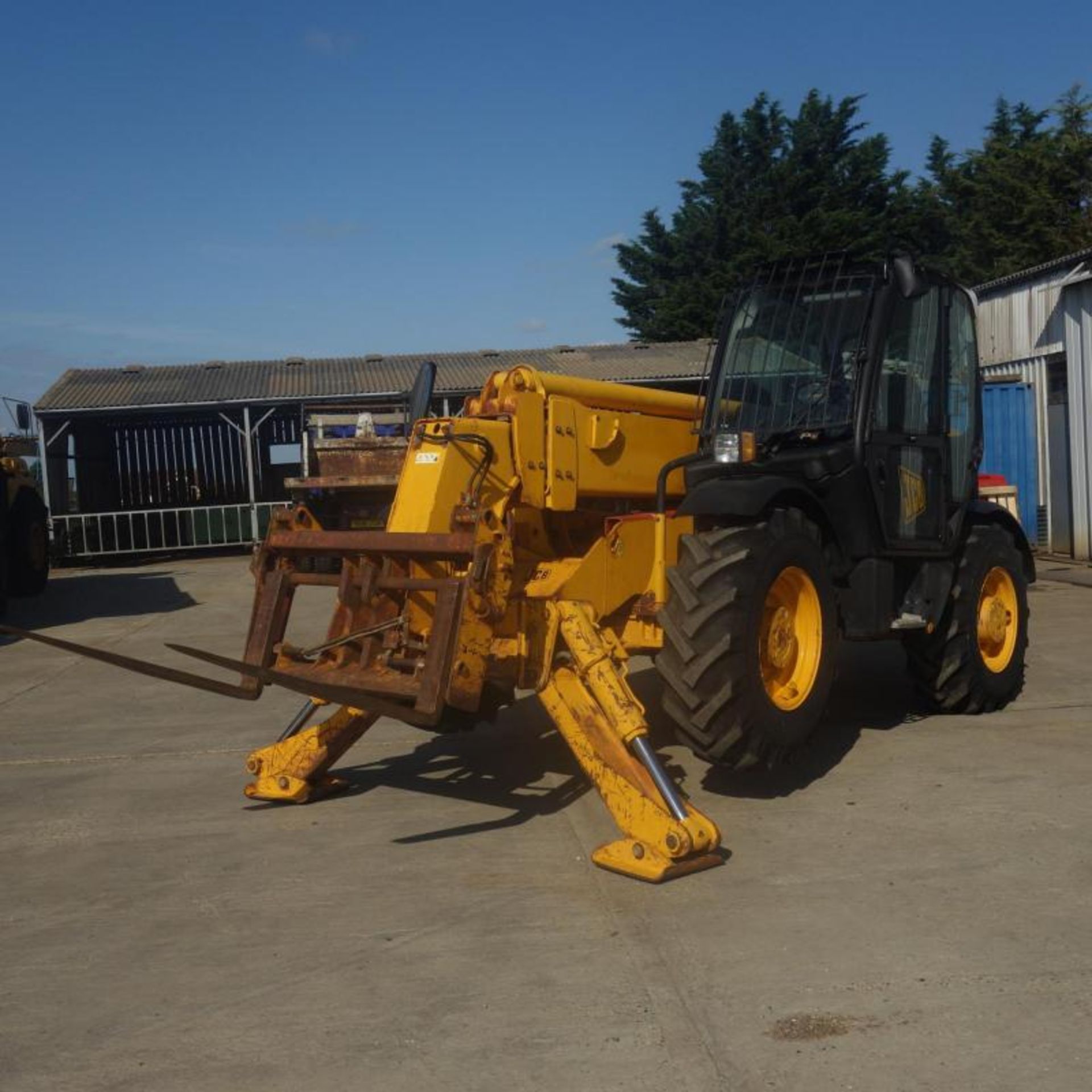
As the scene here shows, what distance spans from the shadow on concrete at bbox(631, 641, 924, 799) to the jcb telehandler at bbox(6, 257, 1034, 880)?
375 mm

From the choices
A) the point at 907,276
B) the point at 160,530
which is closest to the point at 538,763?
the point at 907,276

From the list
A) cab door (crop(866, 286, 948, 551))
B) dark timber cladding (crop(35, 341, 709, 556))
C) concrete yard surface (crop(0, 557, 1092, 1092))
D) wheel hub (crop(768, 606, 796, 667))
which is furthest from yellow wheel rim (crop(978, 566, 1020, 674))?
dark timber cladding (crop(35, 341, 709, 556))

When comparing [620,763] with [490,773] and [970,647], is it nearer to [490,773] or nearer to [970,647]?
[490,773]

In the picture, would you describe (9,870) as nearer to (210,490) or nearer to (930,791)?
(930,791)

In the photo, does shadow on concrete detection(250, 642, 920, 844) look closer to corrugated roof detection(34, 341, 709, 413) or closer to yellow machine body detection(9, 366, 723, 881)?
yellow machine body detection(9, 366, 723, 881)

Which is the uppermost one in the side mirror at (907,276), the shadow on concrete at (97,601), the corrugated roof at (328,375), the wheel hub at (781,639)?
the corrugated roof at (328,375)

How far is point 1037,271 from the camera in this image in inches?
674

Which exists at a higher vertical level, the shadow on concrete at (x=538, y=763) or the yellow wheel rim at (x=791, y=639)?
the yellow wheel rim at (x=791, y=639)

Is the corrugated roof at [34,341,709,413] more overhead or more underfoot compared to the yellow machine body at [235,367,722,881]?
more overhead

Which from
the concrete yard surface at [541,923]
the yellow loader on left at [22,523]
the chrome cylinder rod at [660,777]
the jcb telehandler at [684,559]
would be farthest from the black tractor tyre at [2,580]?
the chrome cylinder rod at [660,777]

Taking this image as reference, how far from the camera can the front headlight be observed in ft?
19.5

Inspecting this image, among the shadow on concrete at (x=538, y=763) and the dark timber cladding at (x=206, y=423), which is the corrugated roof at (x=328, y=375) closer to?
the dark timber cladding at (x=206, y=423)

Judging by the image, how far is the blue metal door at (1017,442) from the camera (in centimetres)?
1747

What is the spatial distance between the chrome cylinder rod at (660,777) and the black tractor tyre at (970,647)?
261 centimetres
